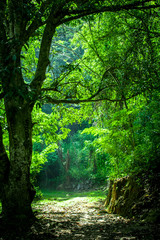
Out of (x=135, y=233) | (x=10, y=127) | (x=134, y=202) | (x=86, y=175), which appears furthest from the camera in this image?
(x=86, y=175)

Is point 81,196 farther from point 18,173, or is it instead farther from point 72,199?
point 18,173

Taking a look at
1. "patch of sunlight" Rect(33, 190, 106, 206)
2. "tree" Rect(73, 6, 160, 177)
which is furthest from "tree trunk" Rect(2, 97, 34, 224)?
"patch of sunlight" Rect(33, 190, 106, 206)

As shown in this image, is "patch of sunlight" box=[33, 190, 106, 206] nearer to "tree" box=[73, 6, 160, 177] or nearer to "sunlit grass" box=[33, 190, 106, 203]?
"sunlit grass" box=[33, 190, 106, 203]

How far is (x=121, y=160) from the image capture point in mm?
6812

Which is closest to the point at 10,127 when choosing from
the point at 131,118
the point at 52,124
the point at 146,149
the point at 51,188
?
the point at 146,149

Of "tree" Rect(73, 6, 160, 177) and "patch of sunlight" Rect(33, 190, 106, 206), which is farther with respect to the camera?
"patch of sunlight" Rect(33, 190, 106, 206)

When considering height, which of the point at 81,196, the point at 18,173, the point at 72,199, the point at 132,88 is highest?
the point at 132,88

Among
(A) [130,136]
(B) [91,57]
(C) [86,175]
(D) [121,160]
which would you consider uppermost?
(B) [91,57]

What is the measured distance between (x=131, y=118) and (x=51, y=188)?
89.7ft

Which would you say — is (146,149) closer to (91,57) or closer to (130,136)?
(130,136)

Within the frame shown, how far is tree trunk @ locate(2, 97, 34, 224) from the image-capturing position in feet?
14.2

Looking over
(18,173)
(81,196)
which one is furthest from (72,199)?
(18,173)

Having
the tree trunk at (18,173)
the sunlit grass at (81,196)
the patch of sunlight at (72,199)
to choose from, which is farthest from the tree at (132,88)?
the sunlit grass at (81,196)

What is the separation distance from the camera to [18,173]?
4.47 metres
